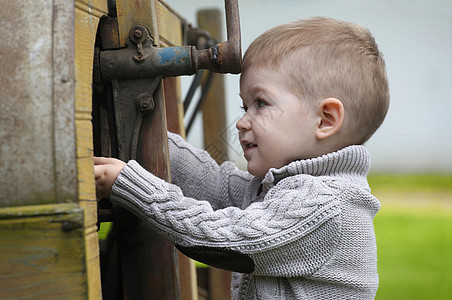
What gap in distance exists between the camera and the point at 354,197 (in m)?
1.50

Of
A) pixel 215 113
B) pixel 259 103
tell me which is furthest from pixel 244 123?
pixel 215 113

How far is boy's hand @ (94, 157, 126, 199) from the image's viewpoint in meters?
1.37

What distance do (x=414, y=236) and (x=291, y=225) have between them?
797 centimetres

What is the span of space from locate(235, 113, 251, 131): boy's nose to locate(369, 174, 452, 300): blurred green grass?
5095 millimetres

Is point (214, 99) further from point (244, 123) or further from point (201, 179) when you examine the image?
point (244, 123)

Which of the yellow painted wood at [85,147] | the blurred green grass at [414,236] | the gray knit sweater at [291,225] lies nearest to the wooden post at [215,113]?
the gray knit sweater at [291,225]

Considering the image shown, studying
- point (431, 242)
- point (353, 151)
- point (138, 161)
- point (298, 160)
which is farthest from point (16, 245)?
point (431, 242)

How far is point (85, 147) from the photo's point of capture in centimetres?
113

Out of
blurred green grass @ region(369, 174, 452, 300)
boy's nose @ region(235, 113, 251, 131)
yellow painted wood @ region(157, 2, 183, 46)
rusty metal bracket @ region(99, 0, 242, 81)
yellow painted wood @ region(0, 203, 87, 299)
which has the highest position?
yellow painted wood @ region(157, 2, 183, 46)

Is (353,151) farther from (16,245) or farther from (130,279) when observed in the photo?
(16,245)

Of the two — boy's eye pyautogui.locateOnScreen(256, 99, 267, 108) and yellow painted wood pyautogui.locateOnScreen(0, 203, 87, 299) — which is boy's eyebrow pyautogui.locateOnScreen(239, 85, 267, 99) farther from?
yellow painted wood pyautogui.locateOnScreen(0, 203, 87, 299)

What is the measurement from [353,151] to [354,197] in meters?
0.16

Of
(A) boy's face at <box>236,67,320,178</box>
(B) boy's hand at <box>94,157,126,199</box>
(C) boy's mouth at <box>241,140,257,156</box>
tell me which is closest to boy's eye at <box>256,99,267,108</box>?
(A) boy's face at <box>236,67,320,178</box>

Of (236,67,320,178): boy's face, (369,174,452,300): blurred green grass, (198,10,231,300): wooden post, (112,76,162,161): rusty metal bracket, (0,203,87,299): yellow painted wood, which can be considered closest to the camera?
(0,203,87,299): yellow painted wood
